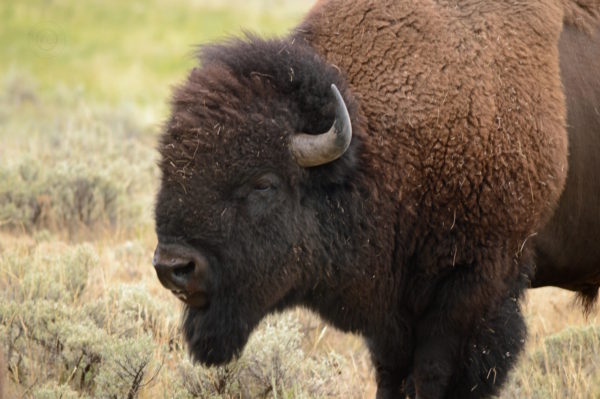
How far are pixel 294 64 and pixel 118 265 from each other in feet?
9.91

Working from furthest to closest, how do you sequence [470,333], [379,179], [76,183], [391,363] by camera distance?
[76,183] → [391,363] → [470,333] → [379,179]

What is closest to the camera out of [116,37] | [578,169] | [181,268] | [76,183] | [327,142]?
[181,268]

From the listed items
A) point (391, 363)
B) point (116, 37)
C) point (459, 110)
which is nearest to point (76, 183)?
point (391, 363)

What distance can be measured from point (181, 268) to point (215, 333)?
405 millimetres

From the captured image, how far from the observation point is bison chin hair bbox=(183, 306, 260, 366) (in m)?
3.89

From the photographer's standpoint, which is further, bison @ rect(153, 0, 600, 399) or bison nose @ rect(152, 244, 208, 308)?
bison @ rect(153, 0, 600, 399)

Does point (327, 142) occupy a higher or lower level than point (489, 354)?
higher

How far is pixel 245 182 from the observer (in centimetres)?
383

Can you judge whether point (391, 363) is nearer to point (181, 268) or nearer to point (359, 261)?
point (359, 261)

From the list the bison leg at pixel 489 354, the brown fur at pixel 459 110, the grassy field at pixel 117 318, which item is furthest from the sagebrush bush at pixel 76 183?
the bison leg at pixel 489 354

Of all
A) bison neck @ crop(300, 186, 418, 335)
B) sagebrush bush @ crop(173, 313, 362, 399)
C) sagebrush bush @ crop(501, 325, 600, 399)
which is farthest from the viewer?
sagebrush bush @ crop(501, 325, 600, 399)

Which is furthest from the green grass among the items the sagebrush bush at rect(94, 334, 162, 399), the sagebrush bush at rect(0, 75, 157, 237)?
the sagebrush bush at rect(94, 334, 162, 399)

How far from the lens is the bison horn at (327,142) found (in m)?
3.77

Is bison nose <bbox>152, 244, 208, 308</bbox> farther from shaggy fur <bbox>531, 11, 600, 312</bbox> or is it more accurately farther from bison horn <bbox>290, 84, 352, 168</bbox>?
shaggy fur <bbox>531, 11, 600, 312</bbox>
